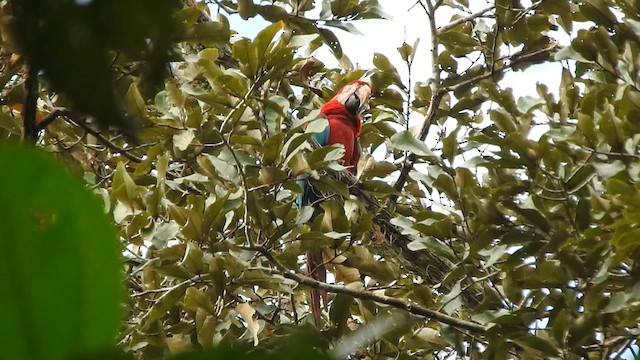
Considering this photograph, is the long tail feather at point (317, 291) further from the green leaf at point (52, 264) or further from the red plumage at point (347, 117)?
the green leaf at point (52, 264)

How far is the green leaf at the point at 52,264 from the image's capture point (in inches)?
6.2

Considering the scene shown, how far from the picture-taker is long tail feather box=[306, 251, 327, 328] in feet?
6.26

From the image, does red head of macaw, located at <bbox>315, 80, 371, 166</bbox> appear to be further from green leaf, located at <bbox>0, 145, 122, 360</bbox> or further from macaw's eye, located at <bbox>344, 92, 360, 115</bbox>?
green leaf, located at <bbox>0, 145, 122, 360</bbox>

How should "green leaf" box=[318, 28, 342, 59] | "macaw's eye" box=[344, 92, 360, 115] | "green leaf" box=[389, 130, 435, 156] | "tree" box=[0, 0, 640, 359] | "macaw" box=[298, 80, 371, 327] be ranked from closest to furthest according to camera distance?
"tree" box=[0, 0, 640, 359], "green leaf" box=[389, 130, 435, 156], "green leaf" box=[318, 28, 342, 59], "macaw" box=[298, 80, 371, 327], "macaw's eye" box=[344, 92, 360, 115]

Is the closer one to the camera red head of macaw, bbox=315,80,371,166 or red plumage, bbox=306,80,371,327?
red plumage, bbox=306,80,371,327

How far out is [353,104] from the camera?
3.29m

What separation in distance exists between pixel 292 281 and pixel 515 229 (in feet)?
1.46

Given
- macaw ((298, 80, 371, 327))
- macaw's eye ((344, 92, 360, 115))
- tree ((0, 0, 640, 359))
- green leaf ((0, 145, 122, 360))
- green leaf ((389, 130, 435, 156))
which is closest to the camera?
green leaf ((0, 145, 122, 360))

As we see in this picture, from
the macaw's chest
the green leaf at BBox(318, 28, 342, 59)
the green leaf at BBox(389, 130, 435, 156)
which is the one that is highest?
the macaw's chest

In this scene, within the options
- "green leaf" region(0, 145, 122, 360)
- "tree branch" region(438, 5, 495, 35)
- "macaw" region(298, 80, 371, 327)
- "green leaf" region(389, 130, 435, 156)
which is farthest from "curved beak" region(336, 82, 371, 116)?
"green leaf" region(0, 145, 122, 360)

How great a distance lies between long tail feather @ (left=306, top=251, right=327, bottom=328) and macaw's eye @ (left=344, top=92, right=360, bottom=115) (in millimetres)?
1151

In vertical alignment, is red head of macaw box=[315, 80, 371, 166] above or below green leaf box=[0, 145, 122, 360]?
above

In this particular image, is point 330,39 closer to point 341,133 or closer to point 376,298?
point 376,298

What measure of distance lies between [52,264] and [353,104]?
10.3 feet
